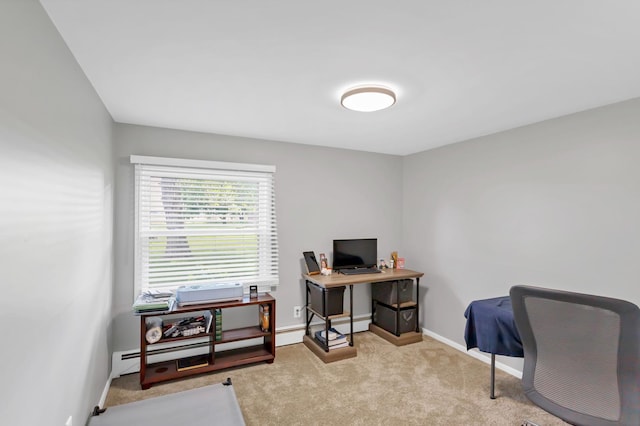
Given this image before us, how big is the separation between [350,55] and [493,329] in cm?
226

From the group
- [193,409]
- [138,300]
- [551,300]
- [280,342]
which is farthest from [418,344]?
[138,300]

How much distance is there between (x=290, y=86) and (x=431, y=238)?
2788mm

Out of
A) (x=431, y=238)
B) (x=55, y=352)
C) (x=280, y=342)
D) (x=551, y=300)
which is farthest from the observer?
(x=431, y=238)

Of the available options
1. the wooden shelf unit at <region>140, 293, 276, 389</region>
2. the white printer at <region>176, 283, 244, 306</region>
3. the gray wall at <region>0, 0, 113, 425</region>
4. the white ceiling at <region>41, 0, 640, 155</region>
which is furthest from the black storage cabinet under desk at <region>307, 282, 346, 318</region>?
Answer: the gray wall at <region>0, 0, 113, 425</region>

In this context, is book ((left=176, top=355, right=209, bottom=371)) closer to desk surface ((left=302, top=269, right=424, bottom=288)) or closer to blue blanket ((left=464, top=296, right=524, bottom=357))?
desk surface ((left=302, top=269, right=424, bottom=288))

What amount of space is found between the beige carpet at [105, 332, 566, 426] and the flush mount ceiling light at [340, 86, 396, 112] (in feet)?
7.70

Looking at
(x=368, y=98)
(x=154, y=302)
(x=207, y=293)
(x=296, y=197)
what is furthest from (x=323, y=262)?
(x=368, y=98)

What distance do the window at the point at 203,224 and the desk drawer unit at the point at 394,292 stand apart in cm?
137

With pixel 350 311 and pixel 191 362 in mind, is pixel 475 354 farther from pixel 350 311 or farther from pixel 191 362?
pixel 191 362

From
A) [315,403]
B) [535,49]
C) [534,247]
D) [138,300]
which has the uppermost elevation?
[535,49]

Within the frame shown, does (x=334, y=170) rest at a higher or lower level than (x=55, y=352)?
higher

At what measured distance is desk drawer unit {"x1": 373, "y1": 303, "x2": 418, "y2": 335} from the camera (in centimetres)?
382

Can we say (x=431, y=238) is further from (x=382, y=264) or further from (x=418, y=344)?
(x=418, y=344)

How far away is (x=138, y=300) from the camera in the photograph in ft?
9.34
